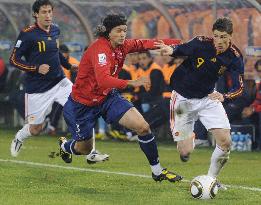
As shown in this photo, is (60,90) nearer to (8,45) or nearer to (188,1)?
(188,1)

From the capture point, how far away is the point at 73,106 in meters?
12.6

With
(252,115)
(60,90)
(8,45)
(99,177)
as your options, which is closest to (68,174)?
(99,177)

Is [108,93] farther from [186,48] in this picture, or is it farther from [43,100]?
[43,100]

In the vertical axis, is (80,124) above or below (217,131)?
below

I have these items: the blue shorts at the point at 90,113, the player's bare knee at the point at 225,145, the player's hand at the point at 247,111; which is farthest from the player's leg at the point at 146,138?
the player's hand at the point at 247,111

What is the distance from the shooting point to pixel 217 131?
11.8 meters

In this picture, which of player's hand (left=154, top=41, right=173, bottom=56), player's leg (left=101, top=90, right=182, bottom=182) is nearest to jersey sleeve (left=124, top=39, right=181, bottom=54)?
player's hand (left=154, top=41, right=173, bottom=56)

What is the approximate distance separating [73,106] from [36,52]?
11.1ft

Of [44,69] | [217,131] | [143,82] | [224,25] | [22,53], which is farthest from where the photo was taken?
[22,53]

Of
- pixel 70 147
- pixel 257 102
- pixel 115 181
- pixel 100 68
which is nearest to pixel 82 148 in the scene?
pixel 70 147

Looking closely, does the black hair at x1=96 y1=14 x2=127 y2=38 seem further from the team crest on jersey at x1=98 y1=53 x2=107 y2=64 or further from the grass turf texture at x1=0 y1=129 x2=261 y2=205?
the grass turf texture at x1=0 y1=129 x2=261 y2=205

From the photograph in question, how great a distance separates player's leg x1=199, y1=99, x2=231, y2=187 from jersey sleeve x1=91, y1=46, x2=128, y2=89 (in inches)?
47.1

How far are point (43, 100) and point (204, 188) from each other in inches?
Result: 217

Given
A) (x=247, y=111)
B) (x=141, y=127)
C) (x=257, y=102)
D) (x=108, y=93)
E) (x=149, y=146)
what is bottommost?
(x=247, y=111)
